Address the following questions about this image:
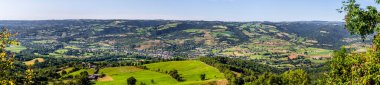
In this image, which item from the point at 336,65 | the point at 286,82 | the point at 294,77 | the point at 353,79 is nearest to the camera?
the point at 353,79

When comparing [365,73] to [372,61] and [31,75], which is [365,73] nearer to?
[372,61]

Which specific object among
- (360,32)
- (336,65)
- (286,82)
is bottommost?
(286,82)

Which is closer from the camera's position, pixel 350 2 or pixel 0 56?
pixel 0 56

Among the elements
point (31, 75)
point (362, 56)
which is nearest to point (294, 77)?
point (362, 56)

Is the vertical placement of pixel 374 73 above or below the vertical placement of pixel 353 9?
below

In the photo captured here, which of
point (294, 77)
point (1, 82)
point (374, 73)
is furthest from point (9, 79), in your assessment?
point (294, 77)

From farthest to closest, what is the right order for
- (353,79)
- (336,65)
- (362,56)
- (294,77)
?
1. (294,77)
2. (336,65)
3. (362,56)
4. (353,79)

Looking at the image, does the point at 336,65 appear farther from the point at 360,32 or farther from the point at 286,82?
the point at 286,82

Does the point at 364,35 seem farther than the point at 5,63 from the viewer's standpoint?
Yes

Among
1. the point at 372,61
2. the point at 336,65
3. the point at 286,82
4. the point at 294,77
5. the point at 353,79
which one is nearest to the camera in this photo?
the point at 372,61
